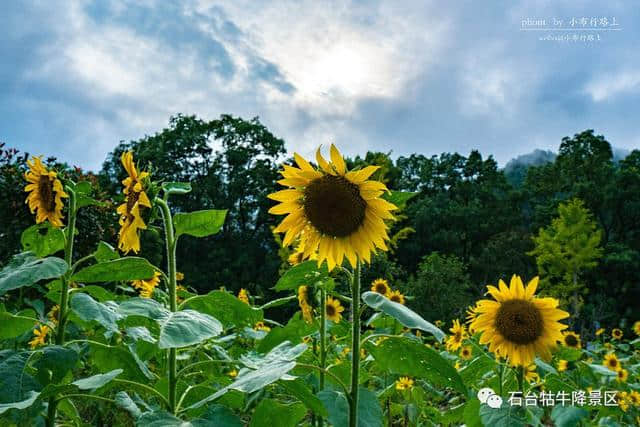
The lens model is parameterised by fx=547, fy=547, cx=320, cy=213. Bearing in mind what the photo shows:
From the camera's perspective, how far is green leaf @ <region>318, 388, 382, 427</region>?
4.75 ft

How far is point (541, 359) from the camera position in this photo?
2502 millimetres

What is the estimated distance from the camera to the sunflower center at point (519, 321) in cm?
243

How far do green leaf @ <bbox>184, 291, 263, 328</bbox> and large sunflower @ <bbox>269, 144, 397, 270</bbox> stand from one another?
0.28 m

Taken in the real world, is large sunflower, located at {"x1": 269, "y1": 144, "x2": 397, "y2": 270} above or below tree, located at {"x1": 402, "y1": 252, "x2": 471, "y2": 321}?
below

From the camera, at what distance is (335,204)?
5.74 feet

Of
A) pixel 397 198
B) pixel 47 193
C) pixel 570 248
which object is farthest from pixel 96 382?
pixel 570 248

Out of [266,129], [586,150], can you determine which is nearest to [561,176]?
[586,150]

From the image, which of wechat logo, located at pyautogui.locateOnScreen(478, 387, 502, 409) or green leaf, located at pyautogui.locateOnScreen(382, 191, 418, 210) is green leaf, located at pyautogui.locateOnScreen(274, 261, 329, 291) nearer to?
green leaf, located at pyautogui.locateOnScreen(382, 191, 418, 210)

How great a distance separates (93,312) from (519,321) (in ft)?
5.99

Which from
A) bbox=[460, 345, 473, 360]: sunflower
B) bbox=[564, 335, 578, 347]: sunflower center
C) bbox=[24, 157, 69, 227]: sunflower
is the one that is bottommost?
bbox=[460, 345, 473, 360]: sunflower

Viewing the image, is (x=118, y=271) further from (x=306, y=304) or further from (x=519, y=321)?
(x=519, y=321)

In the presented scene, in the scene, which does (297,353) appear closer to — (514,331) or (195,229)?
(195,229)

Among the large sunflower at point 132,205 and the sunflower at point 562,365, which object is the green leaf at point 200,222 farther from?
the sunflower at point 562,365

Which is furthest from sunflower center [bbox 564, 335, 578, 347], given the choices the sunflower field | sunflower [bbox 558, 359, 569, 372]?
the sunflower field
